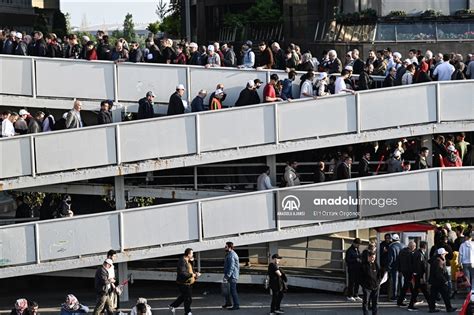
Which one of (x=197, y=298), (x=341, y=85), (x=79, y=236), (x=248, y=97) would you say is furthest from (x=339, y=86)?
(x=79, y=236)

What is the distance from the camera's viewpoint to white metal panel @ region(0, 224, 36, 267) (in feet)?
101

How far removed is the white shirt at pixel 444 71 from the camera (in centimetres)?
3312

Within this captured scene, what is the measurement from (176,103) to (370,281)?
621cm

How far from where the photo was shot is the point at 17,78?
33188 millimetres

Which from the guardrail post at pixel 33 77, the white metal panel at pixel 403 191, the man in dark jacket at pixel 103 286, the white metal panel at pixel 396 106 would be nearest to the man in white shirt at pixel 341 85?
the white metal panel at pixel 396 106

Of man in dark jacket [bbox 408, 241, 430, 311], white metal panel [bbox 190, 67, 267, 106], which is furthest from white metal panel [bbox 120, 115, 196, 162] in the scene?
man in dark jacket [bbox 408, 241, 430, 311]

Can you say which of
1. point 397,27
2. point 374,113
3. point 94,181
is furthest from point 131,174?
point 397,27

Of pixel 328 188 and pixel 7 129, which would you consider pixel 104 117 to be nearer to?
pixel 7 129

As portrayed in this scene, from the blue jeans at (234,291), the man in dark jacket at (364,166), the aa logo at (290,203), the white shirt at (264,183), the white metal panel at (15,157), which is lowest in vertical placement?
the blue jeans at (234,291)

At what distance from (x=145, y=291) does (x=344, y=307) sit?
4.99 m

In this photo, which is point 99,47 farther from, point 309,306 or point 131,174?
point 309,306

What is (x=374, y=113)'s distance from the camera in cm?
3231

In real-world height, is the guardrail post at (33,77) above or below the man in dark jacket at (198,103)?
above

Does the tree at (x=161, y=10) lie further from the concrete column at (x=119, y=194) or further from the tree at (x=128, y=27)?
the concrete column at (x=119, y=194)
